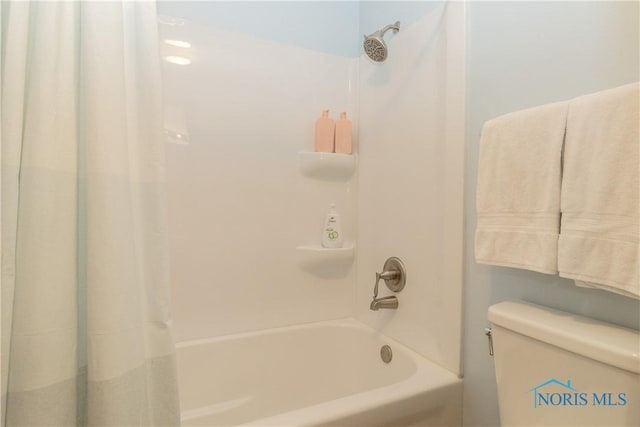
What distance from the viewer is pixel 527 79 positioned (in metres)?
0.92

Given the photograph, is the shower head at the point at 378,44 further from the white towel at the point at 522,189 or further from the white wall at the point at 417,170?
the white towel at the point at 522,189

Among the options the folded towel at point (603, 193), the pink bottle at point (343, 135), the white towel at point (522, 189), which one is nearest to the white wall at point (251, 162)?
the pink bottle at point (343, 135)

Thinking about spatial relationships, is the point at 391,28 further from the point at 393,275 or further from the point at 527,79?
the point at 393,275

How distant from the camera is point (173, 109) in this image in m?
1.37

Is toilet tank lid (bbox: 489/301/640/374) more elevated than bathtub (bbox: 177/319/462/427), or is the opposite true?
toilet tank lid (bbox: 489/301/640/374)

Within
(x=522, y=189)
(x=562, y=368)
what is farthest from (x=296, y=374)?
(x=522, y=189)

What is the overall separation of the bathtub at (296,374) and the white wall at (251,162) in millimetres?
75

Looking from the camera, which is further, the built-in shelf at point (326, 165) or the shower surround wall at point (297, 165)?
the built-in shelf at point (326, 165)

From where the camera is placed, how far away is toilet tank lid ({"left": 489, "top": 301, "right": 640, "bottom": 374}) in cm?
63

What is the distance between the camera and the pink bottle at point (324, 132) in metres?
1.59

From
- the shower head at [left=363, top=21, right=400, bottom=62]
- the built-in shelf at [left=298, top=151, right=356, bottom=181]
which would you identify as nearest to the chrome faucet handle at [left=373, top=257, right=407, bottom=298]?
the built-in shelf at [left=298, top=151, right=356, bottom=181]

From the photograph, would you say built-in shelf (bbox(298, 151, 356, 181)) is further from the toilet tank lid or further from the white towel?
the toilet tank lid

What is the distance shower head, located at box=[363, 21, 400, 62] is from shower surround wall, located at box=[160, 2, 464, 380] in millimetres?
53

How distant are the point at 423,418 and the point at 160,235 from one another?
3.17ft
